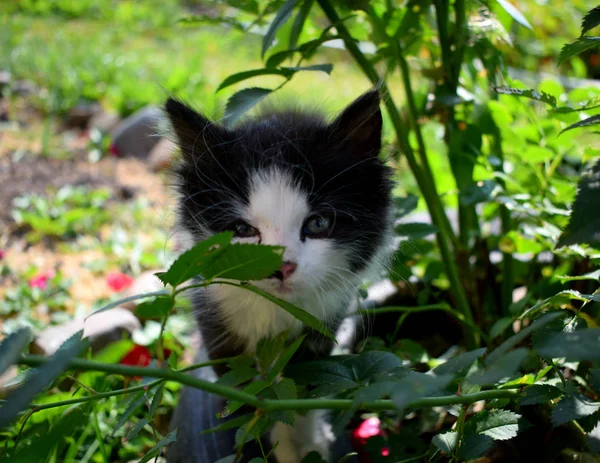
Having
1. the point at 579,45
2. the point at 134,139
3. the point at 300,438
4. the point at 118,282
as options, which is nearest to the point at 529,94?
the point at 579,45

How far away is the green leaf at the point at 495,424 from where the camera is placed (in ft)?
3.39

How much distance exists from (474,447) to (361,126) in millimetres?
838

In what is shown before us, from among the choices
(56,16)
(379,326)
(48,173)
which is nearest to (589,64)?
(379,326)

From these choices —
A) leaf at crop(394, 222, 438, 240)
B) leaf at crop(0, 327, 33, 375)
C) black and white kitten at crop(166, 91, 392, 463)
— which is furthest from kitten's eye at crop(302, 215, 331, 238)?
leaf at crop(0, 327, 33, 375)

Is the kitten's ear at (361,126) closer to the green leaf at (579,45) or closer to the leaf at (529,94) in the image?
the leaf at (529,94)

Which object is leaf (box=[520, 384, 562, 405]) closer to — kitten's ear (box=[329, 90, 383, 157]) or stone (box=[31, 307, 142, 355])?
kitten's ear (box=[329, 90, 383, 157])

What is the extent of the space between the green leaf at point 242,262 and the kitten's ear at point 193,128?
612mm

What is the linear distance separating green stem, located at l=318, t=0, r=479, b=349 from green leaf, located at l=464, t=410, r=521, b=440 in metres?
0.61

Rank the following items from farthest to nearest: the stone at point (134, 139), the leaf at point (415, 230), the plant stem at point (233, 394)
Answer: the stone at point (134, 139), the leaf at point (415, 230), the plant stem at point (233, 394)

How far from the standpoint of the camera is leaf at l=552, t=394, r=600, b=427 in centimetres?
91

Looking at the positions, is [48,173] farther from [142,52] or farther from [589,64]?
[589,64]

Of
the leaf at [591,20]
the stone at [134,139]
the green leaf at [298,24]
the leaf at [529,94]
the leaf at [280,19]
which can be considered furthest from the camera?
the stone at [134,139]

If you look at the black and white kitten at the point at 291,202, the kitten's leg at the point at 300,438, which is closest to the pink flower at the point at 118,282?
A: the black and white kitten at the point at 291,202

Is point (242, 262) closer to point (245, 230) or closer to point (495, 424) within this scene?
point (245, 230)
